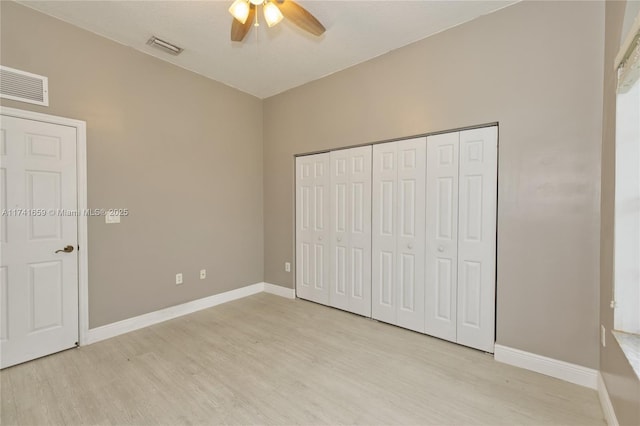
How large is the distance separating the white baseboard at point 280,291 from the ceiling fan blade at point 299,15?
3.21 m

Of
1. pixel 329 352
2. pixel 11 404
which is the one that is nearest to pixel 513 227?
pixel 329 352

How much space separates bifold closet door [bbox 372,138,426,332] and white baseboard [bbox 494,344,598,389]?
0.75m

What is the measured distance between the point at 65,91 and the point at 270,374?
3124 mm

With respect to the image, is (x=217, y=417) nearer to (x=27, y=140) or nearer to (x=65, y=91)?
(x=27, y=140)

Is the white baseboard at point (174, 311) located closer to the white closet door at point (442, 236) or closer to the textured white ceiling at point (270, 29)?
the white closet door at point (442, 236)

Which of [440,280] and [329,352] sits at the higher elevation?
[440,280]

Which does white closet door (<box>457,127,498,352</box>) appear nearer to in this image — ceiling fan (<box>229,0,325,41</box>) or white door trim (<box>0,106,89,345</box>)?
ceiling fan (<box>229,0,325,41</box>)

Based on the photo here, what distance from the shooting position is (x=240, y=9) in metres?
1.92

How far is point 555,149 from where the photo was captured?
2.22 meters

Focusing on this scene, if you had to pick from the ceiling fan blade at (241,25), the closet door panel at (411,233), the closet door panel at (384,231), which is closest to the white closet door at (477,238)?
the closet door panel at (411,233)

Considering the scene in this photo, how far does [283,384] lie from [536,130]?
2.82 meters

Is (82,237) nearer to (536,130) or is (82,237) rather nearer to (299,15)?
(299,15)

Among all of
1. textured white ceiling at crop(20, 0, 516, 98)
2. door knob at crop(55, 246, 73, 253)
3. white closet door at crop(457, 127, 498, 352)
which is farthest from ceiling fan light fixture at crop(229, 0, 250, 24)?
door knob at crop(55, 246, 73, 253)

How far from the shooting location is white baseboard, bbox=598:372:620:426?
1.66 m
